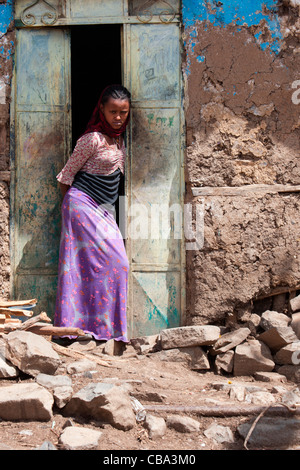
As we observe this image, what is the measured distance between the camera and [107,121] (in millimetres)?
4496

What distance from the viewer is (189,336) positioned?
4.25 meters

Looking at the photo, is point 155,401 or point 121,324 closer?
point 155,401

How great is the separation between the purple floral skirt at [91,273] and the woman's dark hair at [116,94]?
0.81m

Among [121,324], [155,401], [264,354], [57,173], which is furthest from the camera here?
[57,173]

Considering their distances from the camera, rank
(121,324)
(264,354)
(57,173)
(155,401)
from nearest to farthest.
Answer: (155,401), (264,354), (121,324), (57,173)

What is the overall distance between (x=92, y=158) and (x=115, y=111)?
0.42 meters

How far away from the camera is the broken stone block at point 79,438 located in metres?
2.71

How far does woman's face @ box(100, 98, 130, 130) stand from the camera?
4.41 meters

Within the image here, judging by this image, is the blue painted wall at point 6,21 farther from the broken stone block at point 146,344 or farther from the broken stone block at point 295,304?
the broken stone block at point 295,304

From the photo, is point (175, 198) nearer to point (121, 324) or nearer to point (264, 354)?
point (121, 324)

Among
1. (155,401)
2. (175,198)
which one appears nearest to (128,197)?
(175,198)

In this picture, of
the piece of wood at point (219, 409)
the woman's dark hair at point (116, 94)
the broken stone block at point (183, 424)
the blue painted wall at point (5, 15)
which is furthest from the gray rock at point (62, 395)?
the blue painted wall at point (5, 15)

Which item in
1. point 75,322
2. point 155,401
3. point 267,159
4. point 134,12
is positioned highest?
point 134,12

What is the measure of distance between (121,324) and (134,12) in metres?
2.58
